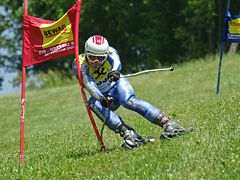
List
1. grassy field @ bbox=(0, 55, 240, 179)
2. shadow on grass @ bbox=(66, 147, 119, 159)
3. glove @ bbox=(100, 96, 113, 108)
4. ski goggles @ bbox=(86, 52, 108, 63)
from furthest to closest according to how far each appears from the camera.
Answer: shadow on grass @ bbox=(66, 147, 119, 159) → ski goggles @ bbox=(86, 52, 108, 63) → glove @ bbox=(100, 96, 113, 108) → grassy field @ bbox=(0, 55, 240, 179)

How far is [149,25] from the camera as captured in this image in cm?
5703

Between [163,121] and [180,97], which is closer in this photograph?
[163,121]

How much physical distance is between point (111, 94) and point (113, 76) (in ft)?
1.28

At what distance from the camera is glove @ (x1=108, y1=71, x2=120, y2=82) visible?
35.5ft

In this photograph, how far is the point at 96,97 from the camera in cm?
1073

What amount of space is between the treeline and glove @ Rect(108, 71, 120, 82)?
125 ft

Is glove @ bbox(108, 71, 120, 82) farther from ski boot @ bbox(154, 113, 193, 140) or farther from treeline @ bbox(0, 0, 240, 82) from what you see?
treeline @ bbox(0, 0, 240, 82)

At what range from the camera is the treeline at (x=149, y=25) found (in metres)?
51.4

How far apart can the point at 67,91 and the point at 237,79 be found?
1134cm

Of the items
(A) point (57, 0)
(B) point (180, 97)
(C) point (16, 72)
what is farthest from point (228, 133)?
(C) point (16, 72)

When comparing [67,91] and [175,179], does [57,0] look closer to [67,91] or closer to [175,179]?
[67,91]

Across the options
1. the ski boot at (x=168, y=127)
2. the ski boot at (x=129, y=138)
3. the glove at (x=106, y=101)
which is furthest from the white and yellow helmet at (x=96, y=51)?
the ski boot at (x=168, y=127)

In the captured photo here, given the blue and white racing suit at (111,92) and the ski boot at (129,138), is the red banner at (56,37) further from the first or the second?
the ski boot at (129,138)

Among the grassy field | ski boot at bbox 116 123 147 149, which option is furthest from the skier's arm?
the grassy field
